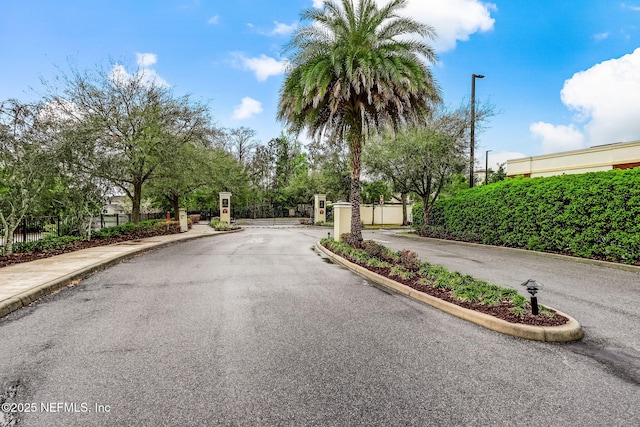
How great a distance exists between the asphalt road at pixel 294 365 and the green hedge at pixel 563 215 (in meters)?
5.01

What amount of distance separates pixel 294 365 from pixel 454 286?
12.4ft

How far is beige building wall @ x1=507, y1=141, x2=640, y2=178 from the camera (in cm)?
1725

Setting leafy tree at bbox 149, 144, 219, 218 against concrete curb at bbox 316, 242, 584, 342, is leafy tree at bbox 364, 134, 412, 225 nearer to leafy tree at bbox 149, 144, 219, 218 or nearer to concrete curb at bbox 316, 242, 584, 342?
leafy tree at bbox 149, 144, 219, 218

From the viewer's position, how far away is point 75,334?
444 centimetres

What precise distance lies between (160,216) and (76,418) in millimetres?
29699

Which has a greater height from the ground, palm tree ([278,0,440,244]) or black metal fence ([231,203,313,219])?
palm tree ([278,0,440,244])

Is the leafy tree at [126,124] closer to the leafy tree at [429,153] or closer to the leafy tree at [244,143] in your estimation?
the leafy tree at [429,153]

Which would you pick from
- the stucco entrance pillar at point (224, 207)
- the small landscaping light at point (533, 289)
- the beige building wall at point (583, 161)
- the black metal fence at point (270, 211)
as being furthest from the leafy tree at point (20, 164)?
the black metal fence at point (270, 211)

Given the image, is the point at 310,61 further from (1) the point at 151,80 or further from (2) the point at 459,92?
(2) the point at 459,92

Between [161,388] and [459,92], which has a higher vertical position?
[459,92]

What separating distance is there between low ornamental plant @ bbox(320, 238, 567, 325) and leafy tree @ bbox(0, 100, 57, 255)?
30.9 ft

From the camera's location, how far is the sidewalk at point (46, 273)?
577 centimetres

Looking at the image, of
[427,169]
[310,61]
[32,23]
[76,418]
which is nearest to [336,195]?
[427,169]

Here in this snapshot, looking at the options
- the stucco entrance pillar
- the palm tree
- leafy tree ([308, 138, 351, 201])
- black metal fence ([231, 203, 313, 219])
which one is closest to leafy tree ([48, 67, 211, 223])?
the palm tree
